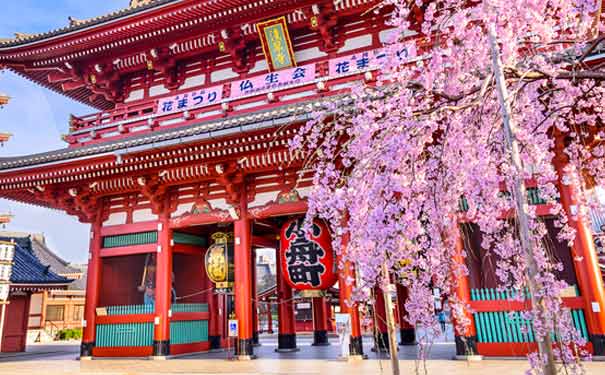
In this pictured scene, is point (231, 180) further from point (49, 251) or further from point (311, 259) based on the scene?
point (49, 251)

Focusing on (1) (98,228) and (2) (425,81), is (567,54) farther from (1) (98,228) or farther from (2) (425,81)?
(1) (98,228)

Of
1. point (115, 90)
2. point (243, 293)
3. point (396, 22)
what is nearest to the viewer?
point (396, 22)

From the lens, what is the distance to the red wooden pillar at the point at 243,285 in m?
9.47

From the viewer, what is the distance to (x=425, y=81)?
13.6 ft

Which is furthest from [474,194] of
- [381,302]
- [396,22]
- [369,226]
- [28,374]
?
[28,374]

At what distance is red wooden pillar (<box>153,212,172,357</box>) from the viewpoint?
9.98m

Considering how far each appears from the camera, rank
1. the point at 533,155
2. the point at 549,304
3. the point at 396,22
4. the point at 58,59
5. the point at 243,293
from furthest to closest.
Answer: the point at 58,59 → the point at 243,293 → the point at 396,22 → the point at 533,155 → the point at 549,304

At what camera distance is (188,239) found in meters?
11.6

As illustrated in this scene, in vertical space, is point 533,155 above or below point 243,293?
above

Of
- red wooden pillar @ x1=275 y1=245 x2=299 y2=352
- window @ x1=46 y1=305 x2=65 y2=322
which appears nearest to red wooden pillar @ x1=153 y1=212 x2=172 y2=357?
red wooden pillar @ x1=275 y1=245 x2=299 y2=352

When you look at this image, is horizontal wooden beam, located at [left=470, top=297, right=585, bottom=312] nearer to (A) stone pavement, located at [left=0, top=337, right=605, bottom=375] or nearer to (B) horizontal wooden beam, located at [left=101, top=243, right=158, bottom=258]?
(A) stone pavement, located at [left=0, top=337, right=605, bottom=375]

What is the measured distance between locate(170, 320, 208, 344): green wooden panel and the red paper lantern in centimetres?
362

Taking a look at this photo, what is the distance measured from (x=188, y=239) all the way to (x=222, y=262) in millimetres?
1851

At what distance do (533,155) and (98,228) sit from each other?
35.4 feet
